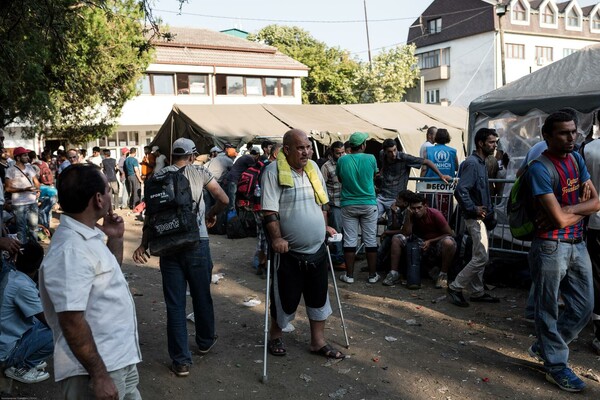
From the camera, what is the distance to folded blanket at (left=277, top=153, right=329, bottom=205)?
4766mm

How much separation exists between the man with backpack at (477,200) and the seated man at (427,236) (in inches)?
33.0

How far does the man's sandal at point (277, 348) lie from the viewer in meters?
5.11

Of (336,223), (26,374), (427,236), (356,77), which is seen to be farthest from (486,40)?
(26,374)

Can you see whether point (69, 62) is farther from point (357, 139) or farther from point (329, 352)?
point (329, 352)

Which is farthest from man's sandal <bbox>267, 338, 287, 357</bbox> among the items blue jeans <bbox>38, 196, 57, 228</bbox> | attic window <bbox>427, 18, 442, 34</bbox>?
attic window <bbox>427, 18, 442, 34</bbox>

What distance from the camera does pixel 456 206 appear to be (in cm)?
835

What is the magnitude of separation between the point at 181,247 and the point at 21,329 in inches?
53.3

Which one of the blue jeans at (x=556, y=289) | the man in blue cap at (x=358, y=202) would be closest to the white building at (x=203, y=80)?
the man in blue cap at (x=358, y=202)

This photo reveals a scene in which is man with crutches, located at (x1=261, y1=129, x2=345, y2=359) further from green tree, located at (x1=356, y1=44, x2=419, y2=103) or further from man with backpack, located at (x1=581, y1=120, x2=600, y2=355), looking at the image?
green tree, located at (x1=356, y1=44, x2=419, y2=103)

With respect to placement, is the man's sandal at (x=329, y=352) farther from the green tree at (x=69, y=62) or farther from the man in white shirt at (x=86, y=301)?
the green tree at (x=69, y=62)

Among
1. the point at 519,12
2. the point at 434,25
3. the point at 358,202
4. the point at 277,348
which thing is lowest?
the point at 277,348

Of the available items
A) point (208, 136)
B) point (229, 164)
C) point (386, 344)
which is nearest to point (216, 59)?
point (208, 136)

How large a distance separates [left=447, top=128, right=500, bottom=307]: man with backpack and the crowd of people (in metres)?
0.02

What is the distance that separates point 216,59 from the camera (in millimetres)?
34281
